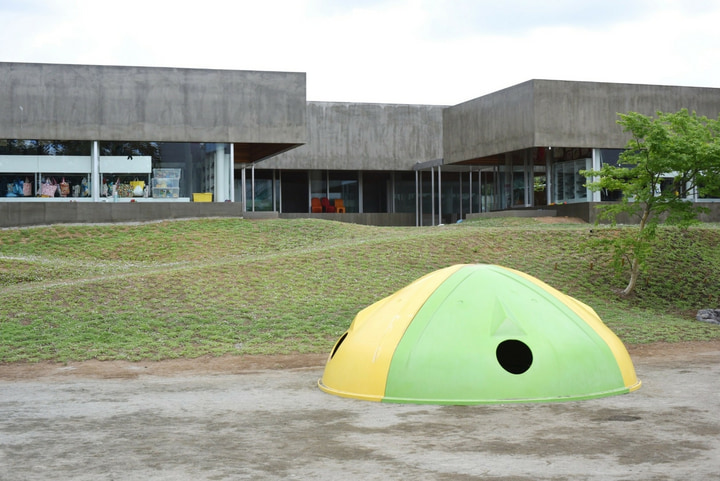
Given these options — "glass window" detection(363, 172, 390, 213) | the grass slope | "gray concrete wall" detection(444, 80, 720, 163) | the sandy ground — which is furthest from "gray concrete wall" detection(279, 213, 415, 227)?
the sandy ground

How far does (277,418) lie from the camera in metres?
9.04

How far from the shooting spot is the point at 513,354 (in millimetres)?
11031

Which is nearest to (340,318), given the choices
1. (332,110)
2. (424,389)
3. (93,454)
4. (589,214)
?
(424,389)

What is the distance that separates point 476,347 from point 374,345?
1.29 metres

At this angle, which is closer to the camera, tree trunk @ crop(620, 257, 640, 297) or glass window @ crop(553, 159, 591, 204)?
tree trunk @ crop(620, 257, 640, 297)

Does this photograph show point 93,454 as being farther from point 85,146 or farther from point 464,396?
point 85,146

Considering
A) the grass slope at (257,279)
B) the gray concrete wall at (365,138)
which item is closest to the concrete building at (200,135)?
the grass slope at (257,279)

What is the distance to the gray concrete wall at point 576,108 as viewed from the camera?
33188 mm

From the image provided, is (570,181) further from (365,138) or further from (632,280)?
(632,280)

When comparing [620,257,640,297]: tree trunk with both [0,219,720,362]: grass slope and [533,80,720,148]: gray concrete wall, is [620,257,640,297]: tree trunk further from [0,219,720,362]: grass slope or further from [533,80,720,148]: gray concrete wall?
[533,80,720,148]: gray concrete wall

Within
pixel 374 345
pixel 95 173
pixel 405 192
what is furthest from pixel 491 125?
pixel 374 345

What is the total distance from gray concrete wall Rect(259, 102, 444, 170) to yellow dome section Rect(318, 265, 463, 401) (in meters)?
34.5

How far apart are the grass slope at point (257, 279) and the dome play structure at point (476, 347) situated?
16.8ft

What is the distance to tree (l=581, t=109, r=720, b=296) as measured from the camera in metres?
18.8
